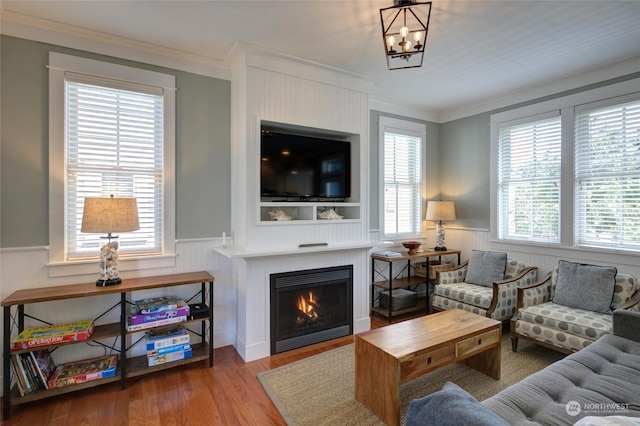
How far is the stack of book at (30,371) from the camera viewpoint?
2.19 metres

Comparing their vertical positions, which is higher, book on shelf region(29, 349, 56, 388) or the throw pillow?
the throw pillow

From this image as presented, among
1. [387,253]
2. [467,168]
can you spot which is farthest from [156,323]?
[467,168]

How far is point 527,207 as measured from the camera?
154 inches

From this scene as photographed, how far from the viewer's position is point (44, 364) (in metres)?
2.31

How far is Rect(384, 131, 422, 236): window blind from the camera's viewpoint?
14.5 ft

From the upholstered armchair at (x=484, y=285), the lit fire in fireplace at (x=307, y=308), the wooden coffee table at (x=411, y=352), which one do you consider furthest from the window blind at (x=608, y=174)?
the lit fire in fireplace at (x=307, y=308)

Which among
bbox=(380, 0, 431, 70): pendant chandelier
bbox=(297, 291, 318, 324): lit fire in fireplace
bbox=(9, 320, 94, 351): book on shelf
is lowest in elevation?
bbox=(297, 291, 318, 324): lit fire in fireplace

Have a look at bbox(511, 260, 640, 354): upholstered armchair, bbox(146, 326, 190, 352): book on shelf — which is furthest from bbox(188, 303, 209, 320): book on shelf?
bbox(511, 260, 640, 354): upholstered armchair

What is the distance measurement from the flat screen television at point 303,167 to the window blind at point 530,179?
215 centimetres

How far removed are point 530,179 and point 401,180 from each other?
156 centimetres

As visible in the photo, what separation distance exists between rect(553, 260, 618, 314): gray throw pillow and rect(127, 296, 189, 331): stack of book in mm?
3548

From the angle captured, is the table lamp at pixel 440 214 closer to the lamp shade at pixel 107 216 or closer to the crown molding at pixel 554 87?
the crown molding at pixel 554 87

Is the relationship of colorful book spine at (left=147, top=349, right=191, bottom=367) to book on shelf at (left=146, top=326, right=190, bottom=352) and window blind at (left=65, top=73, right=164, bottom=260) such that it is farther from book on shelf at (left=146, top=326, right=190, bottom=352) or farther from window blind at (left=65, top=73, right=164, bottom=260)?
window blind at (left=65, top=73, right=164, bottom=260)

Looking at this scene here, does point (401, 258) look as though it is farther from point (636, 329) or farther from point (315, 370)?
point (636, 329)
